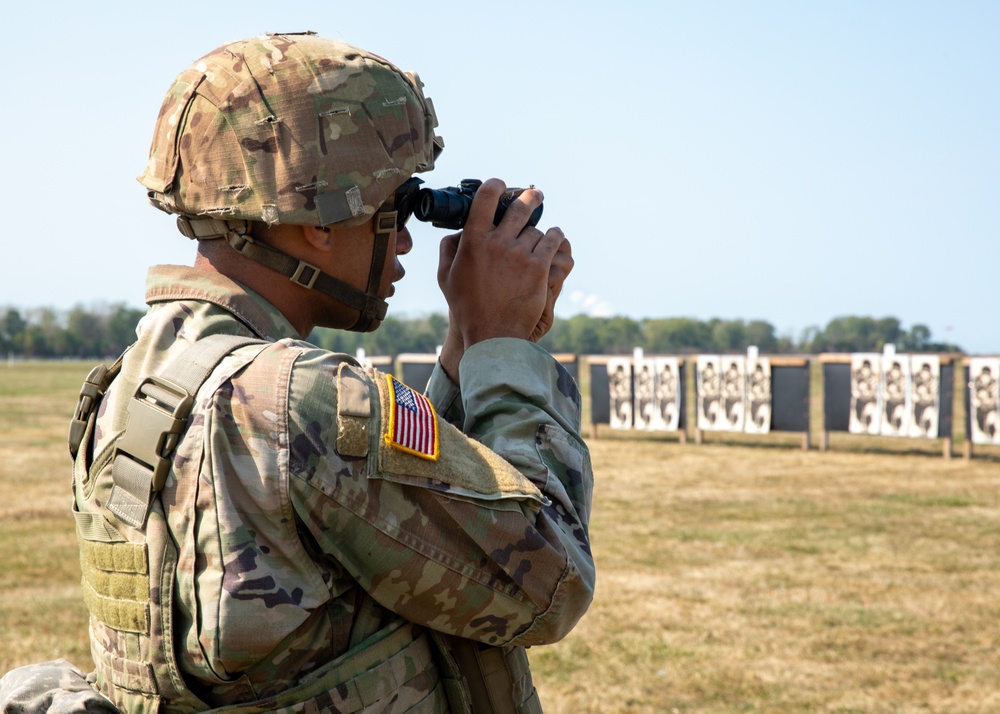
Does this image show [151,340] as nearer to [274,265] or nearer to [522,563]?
[274,265]

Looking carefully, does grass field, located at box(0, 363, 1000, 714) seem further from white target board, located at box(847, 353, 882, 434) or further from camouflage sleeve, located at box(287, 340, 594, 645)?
camouflage sleeve, located at box(287, 340, 594, 645)

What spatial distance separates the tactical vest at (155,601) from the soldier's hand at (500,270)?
40 cm

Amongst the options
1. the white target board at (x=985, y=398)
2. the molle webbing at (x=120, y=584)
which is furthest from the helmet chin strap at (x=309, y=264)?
the white target board at (x=985, y=398)

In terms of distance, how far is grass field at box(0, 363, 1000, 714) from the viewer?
569 centimetres

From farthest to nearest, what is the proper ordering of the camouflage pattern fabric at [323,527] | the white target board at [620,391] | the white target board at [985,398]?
the white target board at [620,391] < the white target board at [985,398] < the camouflage pattern fabric at [323,527]

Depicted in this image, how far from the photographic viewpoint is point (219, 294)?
1.58 metres

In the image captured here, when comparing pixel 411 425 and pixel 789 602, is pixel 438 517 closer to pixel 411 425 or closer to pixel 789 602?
pixel 411 425

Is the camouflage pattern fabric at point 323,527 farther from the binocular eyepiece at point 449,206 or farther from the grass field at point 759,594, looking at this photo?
the grass field at point 759,594

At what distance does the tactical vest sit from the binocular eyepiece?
42 centimetres

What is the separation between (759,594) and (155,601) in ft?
22.7

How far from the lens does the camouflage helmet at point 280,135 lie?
1.58m

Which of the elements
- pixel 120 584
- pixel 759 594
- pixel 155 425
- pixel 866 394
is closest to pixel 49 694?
pixel 120 584

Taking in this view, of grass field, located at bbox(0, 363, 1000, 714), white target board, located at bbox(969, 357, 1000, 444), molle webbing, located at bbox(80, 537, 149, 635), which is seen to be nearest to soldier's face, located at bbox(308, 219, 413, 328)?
molle webbing, located at bbox(80, 537, 149, 635)

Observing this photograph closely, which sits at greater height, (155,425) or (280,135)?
(280,135)
